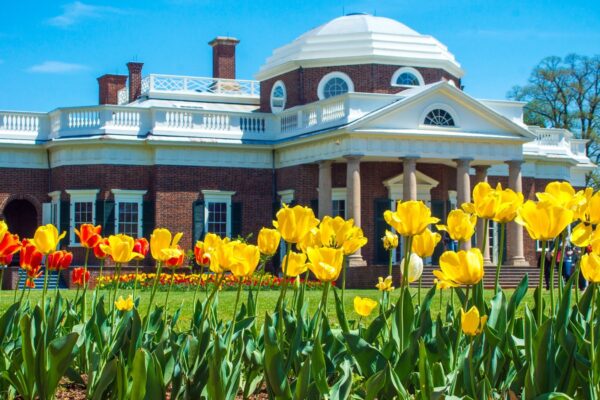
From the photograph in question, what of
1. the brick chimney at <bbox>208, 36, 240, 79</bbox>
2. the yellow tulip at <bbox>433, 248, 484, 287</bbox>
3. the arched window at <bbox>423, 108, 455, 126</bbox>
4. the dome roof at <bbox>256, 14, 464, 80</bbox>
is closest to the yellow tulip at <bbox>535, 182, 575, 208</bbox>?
the yellow tulip at <bbox>433, 248, 484, 287</bbox>

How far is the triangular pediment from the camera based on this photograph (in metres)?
32.5

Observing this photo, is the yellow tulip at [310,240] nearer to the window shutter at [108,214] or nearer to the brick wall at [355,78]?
the window shutter at [108,214]

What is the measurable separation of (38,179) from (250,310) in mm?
29885

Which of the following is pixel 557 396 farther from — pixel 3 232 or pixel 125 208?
pixel 125 208

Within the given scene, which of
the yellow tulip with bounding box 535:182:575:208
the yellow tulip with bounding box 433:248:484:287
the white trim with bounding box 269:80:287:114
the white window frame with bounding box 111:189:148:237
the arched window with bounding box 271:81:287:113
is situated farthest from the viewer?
the arched window with bounding box 271:81:287:113

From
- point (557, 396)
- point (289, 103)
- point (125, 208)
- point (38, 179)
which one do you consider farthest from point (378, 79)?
point (557, 396)

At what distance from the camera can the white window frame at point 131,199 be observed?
3456 cm

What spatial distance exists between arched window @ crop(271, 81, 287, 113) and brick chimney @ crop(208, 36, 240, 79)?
250 inches

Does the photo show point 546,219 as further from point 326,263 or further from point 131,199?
point 131,199

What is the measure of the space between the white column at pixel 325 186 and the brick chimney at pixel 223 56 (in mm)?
13633

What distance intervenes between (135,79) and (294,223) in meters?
41.2

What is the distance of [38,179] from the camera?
3597 cm

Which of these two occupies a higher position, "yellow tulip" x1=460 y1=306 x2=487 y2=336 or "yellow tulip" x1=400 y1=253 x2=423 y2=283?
"yellow tulip" x1=400 y1=253 x2=423 y2=283

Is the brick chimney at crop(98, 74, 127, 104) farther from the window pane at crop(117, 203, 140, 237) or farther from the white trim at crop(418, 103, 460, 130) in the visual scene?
the white trim at crop(418, 103, 460, 130)
